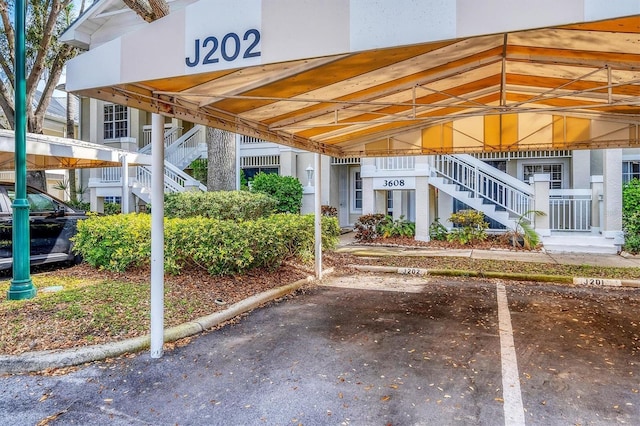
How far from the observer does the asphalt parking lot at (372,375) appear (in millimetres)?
3176

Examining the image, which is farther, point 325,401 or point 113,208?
point 113,208

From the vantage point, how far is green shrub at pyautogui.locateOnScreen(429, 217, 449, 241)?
13039 millimetres

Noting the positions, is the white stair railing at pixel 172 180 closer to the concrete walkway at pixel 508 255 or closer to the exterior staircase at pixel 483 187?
the concrete walkway at pixel 508 255

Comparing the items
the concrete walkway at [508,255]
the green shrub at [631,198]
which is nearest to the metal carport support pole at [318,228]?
the concrete walkway at [508,255]

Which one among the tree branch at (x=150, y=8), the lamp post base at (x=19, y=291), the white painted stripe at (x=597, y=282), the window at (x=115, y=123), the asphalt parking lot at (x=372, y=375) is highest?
the tree branch at (x=150, y=8)

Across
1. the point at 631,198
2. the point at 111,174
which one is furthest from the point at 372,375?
the point at 111,174

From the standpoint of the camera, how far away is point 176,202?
10.5 meters

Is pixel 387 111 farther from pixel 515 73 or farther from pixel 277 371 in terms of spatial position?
pixel 277 371

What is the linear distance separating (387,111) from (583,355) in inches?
170

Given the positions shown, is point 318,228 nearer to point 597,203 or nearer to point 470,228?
point 470,228

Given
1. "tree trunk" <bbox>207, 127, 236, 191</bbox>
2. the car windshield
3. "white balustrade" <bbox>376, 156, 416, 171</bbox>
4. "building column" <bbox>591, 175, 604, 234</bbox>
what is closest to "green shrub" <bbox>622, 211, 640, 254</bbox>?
"building column" <bbox>591, 175, 604, 234</bbox>

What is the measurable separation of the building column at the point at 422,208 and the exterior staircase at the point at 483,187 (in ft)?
1.58

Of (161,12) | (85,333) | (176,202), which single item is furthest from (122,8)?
(85,333)

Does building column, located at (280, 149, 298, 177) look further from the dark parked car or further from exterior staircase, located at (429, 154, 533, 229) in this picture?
the dark parked car
